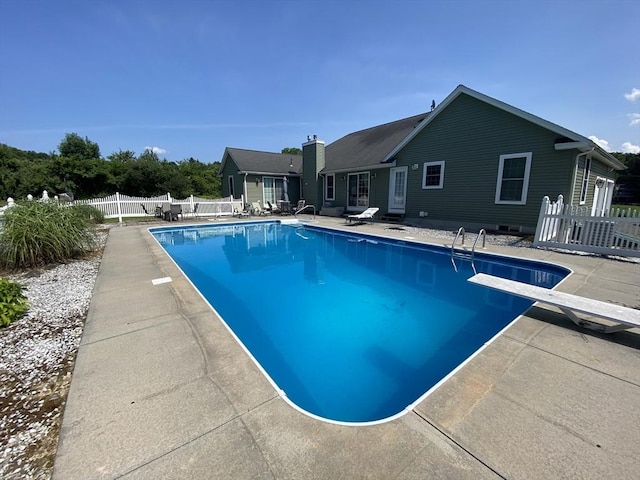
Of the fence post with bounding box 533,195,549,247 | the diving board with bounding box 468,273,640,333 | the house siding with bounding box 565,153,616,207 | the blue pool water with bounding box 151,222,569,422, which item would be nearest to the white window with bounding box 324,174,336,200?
the blue pool water with bounding box 151,222,569,422

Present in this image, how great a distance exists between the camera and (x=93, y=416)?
1912 mm

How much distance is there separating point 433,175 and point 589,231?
226 inches

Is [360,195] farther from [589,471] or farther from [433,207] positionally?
[589,471]

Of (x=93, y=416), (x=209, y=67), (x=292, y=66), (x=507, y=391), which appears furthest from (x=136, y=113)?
(x=507, y=391)

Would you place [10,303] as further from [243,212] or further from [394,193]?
[243,212]

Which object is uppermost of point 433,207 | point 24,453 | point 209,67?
point 209,67

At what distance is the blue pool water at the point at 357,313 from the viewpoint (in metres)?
3.05

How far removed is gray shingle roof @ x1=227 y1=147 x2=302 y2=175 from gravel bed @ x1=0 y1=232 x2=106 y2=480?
49.1 ft

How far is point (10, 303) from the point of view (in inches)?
135

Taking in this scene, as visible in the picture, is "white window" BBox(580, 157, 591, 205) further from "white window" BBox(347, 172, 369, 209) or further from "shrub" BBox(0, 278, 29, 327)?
"shrub" BBox(0, 278, 29, 327)

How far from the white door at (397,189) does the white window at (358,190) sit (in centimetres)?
167

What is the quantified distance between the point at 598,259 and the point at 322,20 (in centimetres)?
1113

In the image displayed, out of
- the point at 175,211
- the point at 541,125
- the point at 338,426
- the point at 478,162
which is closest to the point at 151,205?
the point at 175,211

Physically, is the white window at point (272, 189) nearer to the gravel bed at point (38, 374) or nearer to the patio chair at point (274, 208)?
the patio chair at point (274, 208)
